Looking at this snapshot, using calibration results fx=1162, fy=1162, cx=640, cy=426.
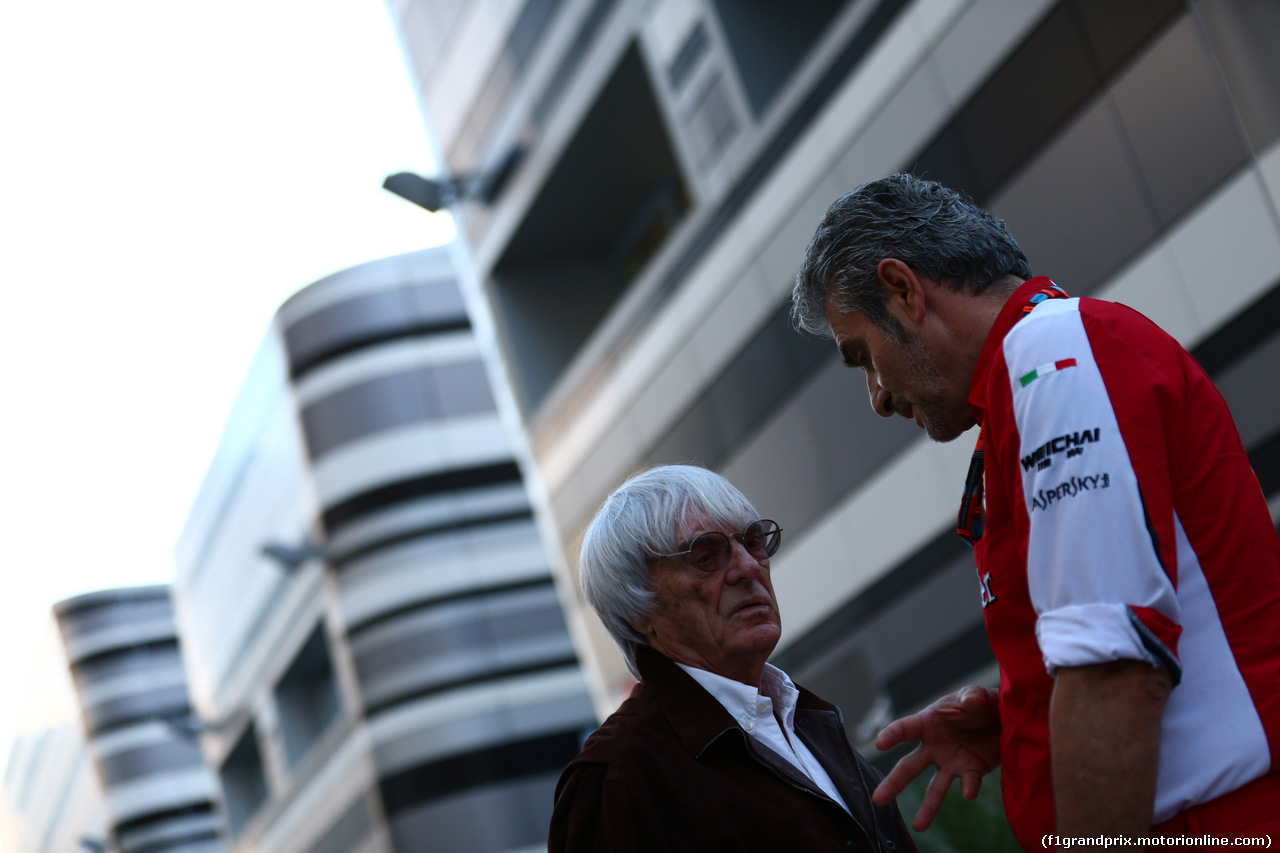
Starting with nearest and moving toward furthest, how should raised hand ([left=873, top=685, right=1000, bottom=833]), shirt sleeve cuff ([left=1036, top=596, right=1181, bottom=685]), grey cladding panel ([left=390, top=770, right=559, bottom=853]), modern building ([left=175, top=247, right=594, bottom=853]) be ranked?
shirt sleeve cuff ([left=1036, top=596, right=1181, bottom=685]) → raised hand ([left=873, top=685, right=1000, bottom=833]) → grey cladding panel ([left=390, top=770, right=559, bottom=853]) → modern building ([left=175, top=247, right=594, bottom=853])

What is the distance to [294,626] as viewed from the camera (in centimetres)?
3055

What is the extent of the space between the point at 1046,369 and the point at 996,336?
9.0 inches

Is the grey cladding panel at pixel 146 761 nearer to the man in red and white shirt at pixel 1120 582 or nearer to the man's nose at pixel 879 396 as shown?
the man's nose at pixel 879 396

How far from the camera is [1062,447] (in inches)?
61.9

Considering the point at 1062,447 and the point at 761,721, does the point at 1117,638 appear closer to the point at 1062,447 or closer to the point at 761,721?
the point at 1062,447

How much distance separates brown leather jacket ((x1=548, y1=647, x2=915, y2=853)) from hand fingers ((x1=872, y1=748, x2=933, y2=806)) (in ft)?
0.82

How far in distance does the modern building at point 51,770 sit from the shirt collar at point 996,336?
4668 cm

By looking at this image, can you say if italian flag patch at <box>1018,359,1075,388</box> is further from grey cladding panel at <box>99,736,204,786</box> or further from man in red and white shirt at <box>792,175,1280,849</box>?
grey cladding panel at <box>99,736,204,786</box>

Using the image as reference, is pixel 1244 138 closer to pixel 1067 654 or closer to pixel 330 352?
pixel 1067 654

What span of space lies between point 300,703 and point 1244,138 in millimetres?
30949

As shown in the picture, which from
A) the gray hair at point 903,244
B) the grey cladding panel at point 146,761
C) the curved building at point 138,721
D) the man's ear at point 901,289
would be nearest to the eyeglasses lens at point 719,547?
the gray hair at point 903,244

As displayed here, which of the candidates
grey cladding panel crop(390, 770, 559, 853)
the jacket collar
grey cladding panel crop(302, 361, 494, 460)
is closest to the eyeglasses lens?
the jacket collar

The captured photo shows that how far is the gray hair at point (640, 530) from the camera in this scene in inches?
108

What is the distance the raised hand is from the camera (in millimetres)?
2260
